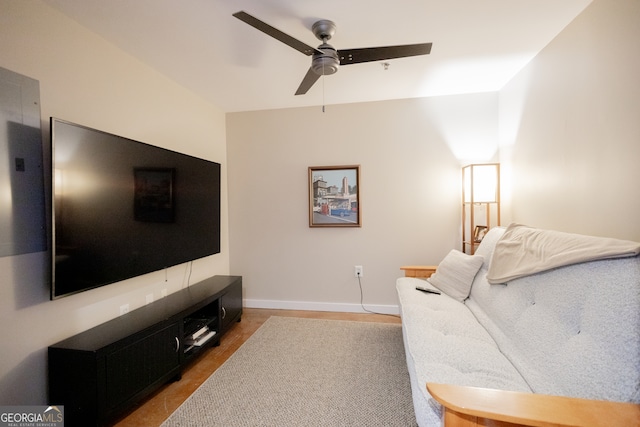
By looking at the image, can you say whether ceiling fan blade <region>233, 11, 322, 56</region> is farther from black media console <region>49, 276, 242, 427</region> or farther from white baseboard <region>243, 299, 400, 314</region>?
white baseboard <region>243, 299, 400, 314</region>

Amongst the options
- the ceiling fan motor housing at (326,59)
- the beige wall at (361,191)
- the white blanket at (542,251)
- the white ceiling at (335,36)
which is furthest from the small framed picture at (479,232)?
the ceiling fan motor housing at (326,59)

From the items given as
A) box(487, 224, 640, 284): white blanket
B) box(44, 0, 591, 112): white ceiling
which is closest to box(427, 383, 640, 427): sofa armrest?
box(487, 224, 640, 284): white blanket

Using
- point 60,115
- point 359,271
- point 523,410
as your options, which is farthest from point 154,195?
point 523,410

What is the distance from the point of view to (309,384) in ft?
6.10

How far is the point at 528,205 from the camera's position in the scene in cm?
235

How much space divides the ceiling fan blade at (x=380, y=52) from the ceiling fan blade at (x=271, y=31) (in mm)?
174

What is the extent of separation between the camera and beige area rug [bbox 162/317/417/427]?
1.57 m

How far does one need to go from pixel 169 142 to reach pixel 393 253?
2548 millimetres

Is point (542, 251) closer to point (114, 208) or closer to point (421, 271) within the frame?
point (421, 271)

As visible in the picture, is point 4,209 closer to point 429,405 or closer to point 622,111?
point 429,405

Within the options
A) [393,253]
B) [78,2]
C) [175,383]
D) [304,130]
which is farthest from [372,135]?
[175,383]

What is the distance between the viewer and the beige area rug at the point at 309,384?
1569 millimetres

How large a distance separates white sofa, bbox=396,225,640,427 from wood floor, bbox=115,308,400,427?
1.39 metres

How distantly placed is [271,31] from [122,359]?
1995 millimetres
